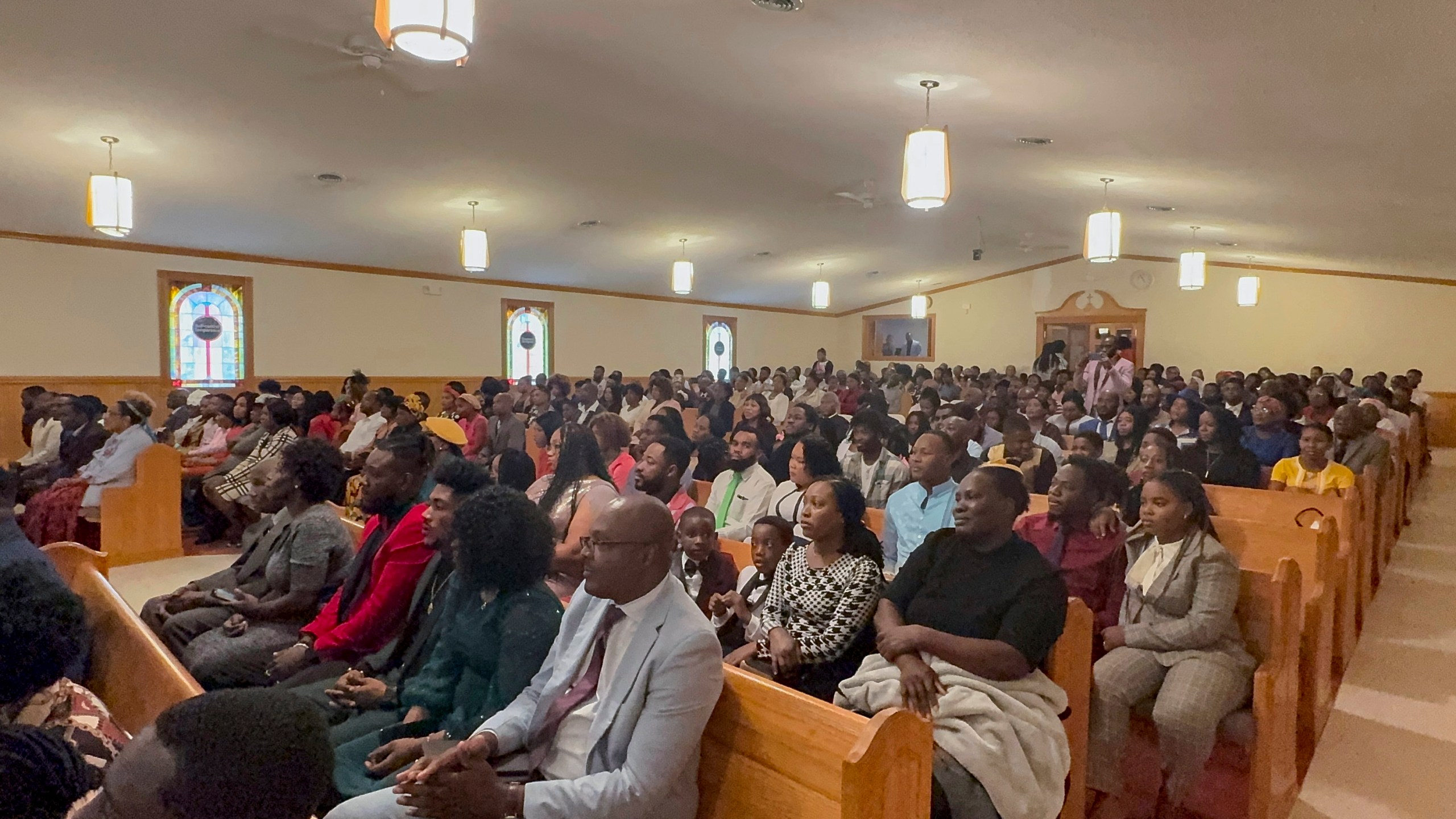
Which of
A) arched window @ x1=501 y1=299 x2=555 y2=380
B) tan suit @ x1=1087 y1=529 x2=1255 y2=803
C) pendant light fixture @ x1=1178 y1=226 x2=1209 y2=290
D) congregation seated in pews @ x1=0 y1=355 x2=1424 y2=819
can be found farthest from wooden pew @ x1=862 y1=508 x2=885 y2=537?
arched window @ x1=501 y1=299 x2=555 y2=380

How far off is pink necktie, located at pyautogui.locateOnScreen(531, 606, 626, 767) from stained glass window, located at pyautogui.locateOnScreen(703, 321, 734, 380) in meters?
13.2

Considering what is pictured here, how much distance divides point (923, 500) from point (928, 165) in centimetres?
191

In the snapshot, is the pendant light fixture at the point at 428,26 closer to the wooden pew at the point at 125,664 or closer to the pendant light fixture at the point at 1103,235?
the wooden pew at the point at 125,664

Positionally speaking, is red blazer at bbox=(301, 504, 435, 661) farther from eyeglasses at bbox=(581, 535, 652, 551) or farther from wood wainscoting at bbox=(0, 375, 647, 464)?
wood wainscoting at bbox=(0, 375, 647, 464)

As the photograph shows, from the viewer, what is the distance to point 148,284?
8.94 metres

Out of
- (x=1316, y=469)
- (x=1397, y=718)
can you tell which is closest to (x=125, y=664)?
(x=1397, y=718)

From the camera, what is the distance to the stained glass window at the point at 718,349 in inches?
601

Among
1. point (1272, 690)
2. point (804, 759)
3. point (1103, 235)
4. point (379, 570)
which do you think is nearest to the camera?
point (804, 759)

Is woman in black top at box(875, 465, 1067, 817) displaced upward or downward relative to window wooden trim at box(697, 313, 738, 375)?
downward

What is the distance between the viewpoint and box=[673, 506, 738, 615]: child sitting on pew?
2.83 m

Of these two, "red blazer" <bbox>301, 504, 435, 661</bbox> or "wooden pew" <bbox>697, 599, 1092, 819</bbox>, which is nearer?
"wooden pew" <bbox>697, 599, 1092, 819</bbox>

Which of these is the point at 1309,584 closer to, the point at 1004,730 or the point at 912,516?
the point at 912,516

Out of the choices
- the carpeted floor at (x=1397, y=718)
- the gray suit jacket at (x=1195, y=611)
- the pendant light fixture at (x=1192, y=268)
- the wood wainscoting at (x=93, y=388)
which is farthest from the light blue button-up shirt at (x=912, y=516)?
the wood wainscoting at (x=93, y=388)

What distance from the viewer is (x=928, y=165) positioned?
4.48m
